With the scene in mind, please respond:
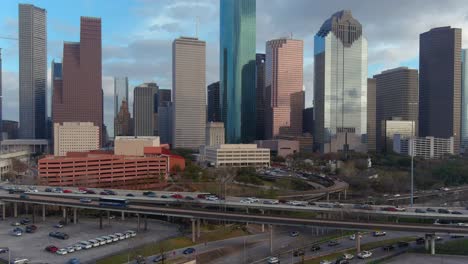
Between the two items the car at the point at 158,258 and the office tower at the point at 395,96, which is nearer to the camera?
the car at the point at 158,258

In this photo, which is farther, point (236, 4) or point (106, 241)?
point (236, 4)

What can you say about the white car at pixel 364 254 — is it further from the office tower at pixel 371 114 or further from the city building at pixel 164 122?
the city building at pixel 164 122

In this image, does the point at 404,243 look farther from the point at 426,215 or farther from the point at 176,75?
the point at 176,75

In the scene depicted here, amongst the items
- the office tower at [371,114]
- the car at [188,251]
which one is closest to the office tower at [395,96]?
the office tower at [371,114]

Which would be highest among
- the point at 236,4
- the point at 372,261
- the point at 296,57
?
the point at 236,4

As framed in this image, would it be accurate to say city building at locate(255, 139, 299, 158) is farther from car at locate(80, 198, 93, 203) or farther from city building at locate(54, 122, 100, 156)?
car at locate(80, 198, 93, 203)

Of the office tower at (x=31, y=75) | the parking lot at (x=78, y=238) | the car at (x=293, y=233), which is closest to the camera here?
the parking lot at (x=78, y=238)

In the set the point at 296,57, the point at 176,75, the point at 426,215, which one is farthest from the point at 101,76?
the point at 426,215
